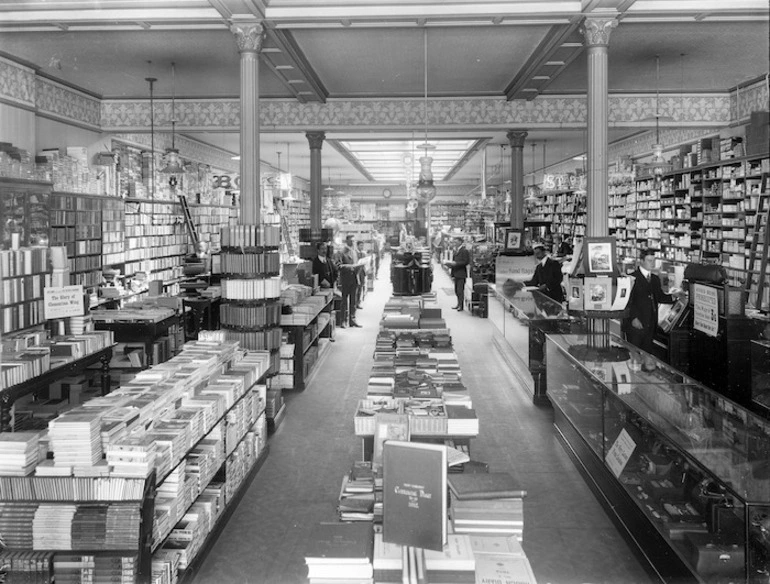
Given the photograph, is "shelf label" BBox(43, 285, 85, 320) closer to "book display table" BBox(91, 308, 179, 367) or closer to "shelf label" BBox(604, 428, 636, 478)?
"book display table" BBox(91, 308, 179, 367)

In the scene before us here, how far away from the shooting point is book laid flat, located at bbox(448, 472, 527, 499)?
2.86m

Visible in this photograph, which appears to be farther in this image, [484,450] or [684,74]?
[684,74]

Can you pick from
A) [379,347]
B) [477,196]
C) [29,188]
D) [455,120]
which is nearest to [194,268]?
[29,188]

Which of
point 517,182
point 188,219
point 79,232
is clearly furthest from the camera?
point 188,219

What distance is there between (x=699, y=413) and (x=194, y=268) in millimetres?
8953

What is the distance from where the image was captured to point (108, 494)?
3162 millimetres

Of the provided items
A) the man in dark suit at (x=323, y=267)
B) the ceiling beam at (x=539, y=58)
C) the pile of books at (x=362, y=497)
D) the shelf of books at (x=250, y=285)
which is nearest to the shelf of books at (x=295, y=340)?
the shelf of books at (x=250, y=285)

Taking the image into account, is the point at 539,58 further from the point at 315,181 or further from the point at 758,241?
the point at 315,181

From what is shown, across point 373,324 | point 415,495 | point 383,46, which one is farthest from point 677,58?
point 415,495

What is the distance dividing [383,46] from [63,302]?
500 centimetres

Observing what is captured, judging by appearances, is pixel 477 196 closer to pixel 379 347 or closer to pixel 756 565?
pixel 379 347

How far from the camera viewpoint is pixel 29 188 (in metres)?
9.01

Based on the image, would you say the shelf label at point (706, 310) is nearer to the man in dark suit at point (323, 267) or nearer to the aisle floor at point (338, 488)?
the aisle floor at point (338, 488)

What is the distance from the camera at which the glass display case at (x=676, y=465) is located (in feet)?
9.77
